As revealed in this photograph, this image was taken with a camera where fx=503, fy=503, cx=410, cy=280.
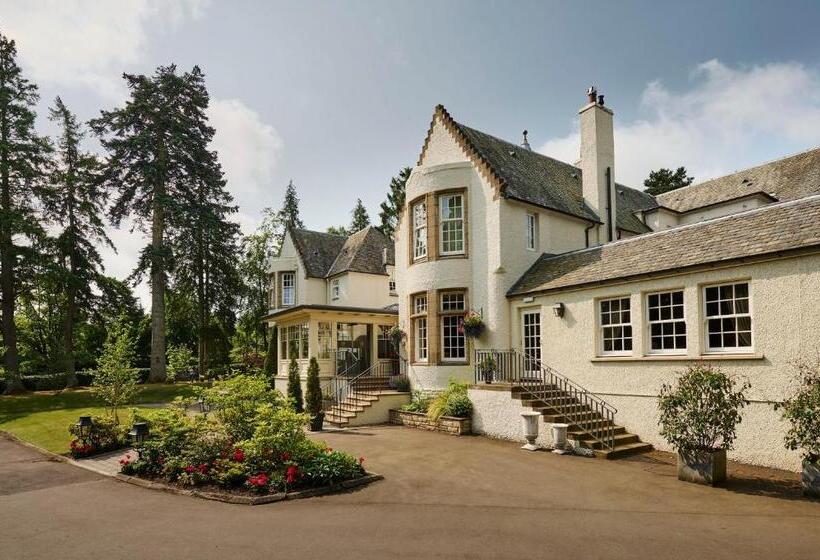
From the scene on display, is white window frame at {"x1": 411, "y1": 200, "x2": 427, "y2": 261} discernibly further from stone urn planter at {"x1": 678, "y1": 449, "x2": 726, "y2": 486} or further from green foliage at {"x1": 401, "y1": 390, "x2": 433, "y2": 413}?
stone urn planter at {"x1": 678, "y1": 449, "x2": 726, "y2": 486}

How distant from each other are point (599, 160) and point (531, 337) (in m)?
8.50

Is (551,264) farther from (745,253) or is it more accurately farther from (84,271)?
(84,271)

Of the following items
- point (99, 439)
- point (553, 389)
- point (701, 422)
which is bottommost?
point (99, 439)

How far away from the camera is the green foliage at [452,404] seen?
15844 millimetres

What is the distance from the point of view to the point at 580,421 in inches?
524

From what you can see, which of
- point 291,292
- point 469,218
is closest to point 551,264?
point 469,218

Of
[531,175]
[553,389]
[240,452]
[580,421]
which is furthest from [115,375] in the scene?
[531,175]

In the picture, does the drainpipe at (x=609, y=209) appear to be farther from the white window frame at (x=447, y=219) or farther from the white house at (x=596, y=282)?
the white window frame at (x=447, y=219)

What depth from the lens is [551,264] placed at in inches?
708

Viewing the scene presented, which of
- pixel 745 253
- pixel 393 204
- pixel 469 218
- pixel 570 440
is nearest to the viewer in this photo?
pixel 745 253

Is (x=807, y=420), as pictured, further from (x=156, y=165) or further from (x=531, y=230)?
(x=156, y=165)

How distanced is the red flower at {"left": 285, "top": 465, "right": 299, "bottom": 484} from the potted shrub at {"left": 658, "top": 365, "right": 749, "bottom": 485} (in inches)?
275

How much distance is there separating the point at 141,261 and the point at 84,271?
4.29 meters

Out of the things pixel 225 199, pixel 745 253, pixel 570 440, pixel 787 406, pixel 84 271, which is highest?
pixel 225 199
